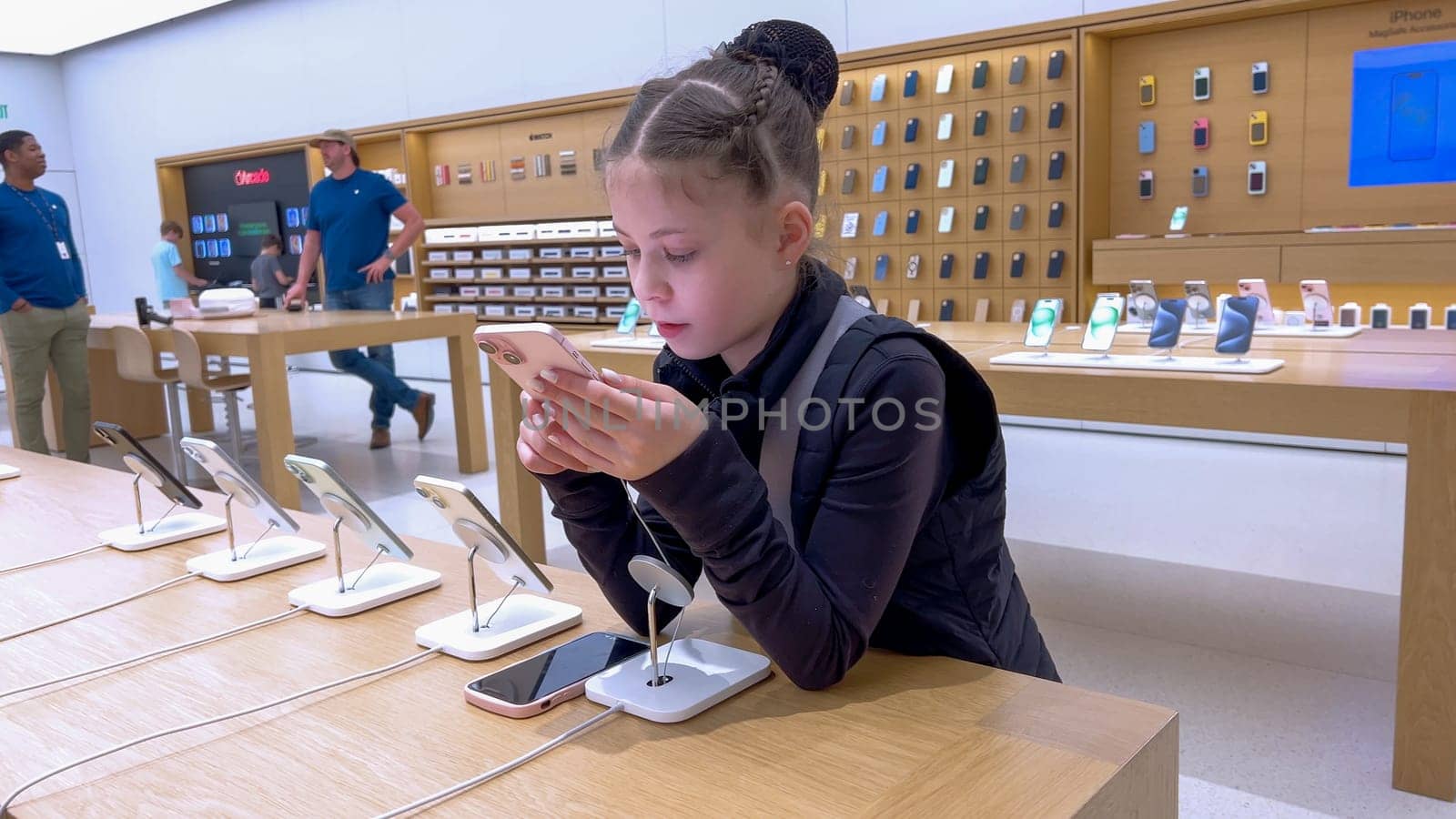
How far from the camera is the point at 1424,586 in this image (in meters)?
2.08

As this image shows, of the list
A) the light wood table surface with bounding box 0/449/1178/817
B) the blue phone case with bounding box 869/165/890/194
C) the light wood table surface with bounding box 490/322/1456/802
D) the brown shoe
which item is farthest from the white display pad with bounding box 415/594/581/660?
the blue phone case with bounding box 869/165/890/194

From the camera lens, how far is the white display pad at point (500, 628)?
1152mm

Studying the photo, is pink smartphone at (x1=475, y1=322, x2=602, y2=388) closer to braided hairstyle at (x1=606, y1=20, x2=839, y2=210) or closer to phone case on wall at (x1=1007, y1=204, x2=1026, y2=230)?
braided hairstyle at (x1=606, y1=20, x2=839, y2=210)

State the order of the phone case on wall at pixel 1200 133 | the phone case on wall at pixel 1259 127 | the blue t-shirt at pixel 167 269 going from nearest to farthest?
the phone case on wall at pixel 1259 127 < the phone case on wall at pixel 1200 133 < the blue t-shirt at pixel 167 269

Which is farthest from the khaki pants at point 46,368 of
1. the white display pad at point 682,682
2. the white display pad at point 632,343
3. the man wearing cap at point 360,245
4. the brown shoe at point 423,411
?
the white display pad at point 682,682

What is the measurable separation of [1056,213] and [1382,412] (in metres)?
3.67

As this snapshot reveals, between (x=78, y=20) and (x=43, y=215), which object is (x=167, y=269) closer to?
(x=78, y=20)

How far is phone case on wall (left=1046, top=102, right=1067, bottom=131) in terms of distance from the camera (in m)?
5.60

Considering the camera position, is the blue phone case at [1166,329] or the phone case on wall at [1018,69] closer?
the blue phone case at [1166,329]

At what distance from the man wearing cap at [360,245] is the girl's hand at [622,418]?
534 centimetres

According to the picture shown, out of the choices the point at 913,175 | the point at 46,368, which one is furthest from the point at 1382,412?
the point at 46,368

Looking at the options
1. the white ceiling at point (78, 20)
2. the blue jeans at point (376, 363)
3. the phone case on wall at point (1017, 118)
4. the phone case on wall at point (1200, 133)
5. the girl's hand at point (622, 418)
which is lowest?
the blue jeans at point (376, 363)

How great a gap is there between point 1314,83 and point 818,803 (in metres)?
5.44

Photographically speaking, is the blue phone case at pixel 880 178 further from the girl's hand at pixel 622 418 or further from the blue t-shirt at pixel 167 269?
the blue t-shirt at pixel 167 269
